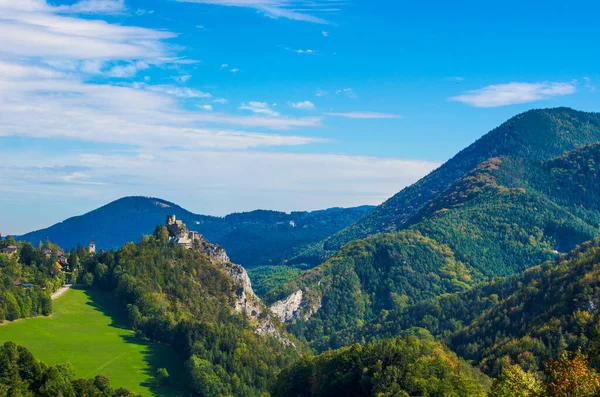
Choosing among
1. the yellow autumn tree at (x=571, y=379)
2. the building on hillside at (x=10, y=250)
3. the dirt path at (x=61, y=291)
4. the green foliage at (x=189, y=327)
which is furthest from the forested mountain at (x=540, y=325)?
the building on hillside at (x=10, y=250)

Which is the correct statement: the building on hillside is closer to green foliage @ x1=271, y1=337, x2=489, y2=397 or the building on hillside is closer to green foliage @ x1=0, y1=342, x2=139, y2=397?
green foliage @ x1=0, y1=342, x2=139, y2=397

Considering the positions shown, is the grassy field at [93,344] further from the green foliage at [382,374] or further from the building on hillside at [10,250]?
the green foliage at [382,374]

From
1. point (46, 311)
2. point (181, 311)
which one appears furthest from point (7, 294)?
point (181, 311)

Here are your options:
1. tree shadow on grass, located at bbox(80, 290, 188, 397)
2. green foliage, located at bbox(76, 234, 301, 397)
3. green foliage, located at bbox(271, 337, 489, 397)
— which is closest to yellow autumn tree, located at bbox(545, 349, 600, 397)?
green foliage, located at bbox(271, 337, 489, 397)

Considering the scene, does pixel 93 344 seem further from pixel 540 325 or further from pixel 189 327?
pixel 540 325

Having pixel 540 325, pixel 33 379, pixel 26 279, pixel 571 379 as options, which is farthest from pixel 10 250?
pixel 571 379
